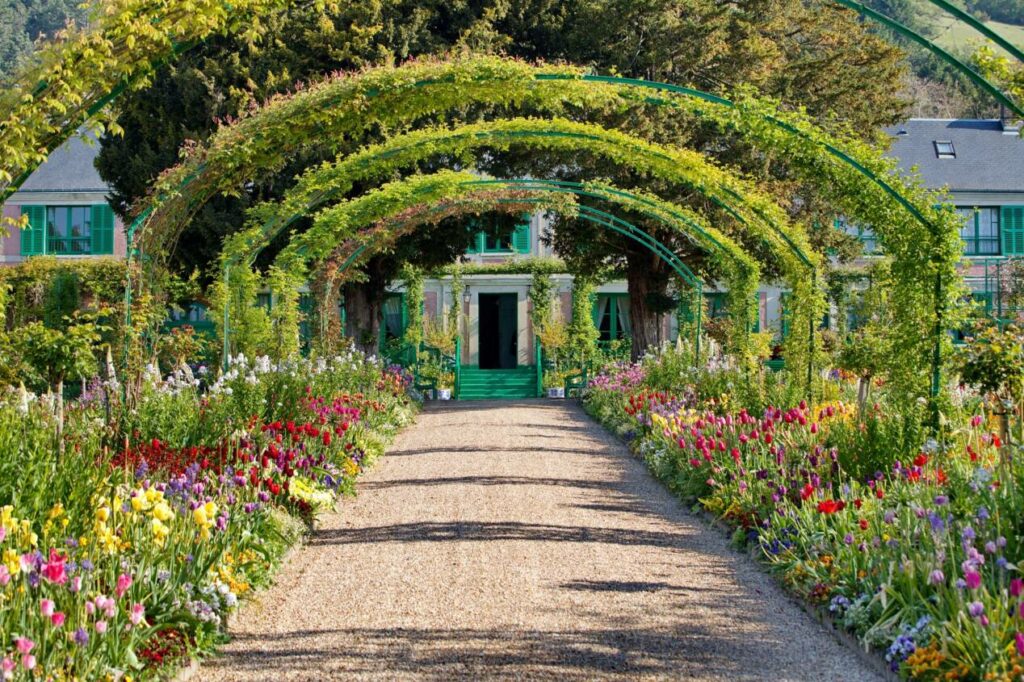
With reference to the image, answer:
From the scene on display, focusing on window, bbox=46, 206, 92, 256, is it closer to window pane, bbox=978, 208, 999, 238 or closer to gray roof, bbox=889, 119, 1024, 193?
gray roof, bbox=889, 119, 1024, 193

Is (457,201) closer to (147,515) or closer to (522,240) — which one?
(147,515)

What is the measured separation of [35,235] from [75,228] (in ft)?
3.16

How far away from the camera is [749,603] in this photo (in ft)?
19.0

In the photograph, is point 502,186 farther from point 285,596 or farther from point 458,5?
point 285,596

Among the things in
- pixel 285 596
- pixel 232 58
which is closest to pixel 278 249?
pixel 232 58

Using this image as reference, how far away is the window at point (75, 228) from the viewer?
29.1 m

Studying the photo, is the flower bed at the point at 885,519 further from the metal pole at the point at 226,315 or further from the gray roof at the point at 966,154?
the gray roof at the point at 966,154

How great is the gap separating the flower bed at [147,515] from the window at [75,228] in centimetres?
2011

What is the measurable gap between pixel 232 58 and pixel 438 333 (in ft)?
33.4

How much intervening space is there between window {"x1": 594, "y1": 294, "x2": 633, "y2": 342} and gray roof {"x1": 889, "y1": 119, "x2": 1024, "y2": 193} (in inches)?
323

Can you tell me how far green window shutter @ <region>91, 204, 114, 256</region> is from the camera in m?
29.1

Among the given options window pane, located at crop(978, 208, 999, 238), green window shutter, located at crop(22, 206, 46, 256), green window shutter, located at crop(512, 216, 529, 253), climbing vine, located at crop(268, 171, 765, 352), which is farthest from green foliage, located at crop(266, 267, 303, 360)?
window pane, located at crop(978, 208, 999, 238)

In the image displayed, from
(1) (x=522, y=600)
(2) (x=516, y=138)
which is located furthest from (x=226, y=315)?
(1) (x=522, y=600)

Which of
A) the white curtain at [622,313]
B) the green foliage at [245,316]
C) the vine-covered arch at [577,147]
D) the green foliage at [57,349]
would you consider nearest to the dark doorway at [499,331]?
the white curtain at [622,313]
